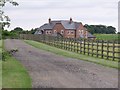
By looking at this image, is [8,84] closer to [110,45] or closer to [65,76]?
[65,76]

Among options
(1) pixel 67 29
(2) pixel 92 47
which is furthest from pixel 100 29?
(2) pixel 92 47

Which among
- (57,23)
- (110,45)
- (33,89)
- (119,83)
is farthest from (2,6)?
(57,23)

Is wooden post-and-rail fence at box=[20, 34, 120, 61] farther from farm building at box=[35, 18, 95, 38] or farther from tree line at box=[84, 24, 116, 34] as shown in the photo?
tree line at box=[84, 24, 116, 34]

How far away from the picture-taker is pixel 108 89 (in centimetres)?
1241

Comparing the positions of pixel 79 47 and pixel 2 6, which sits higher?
pixel 2 6

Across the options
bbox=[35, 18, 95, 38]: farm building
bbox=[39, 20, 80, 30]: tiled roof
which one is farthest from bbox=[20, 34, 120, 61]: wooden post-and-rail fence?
bbox=[39, 20, 80, 30]: tiled roof

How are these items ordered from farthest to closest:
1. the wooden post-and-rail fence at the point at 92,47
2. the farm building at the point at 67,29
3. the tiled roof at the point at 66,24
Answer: the tiled roof at the point at 66,24 → the farm building at the point at 67,29 → the wooden post-and-rail fence at the point at 92,47

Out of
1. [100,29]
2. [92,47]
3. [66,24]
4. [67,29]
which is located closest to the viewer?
[92,47]

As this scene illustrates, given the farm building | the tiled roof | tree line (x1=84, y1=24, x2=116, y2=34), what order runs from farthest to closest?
tree line (x1=84, y1=24, x2=116, y2=34), the tiled roof, the farm building

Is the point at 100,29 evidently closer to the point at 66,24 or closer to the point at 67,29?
the point at 66,24

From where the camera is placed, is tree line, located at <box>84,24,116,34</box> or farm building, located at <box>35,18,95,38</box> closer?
farm building, located at <box>35,18,95,38</box>

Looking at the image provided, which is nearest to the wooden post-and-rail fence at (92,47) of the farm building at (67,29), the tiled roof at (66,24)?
the farm building at (67,29)

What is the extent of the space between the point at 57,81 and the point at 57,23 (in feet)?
346

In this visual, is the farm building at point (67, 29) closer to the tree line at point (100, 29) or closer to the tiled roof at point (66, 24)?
the tiled roof at point (66, 24)
